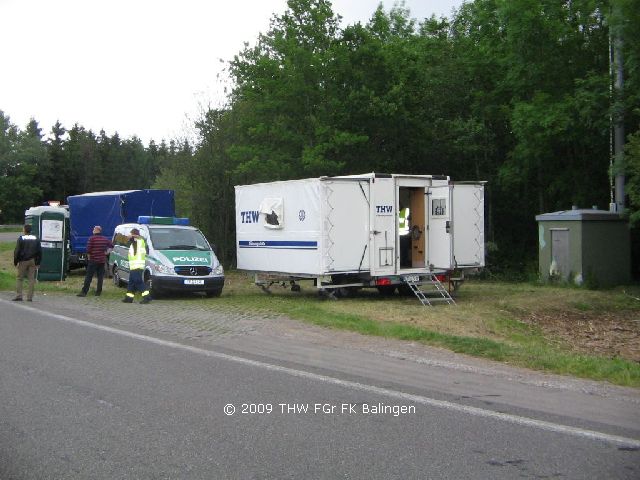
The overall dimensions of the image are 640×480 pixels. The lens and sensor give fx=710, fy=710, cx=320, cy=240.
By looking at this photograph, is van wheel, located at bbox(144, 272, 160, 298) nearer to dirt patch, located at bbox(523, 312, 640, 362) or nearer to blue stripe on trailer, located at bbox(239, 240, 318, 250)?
blue stripe on trailer, located at bbox(239, 240, 318, 250)

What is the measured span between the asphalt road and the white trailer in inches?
268

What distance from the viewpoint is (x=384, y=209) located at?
1647 cm

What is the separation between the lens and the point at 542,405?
6883mm

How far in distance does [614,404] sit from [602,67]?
807 inches

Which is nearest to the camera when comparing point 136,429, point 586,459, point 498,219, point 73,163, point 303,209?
point 586,459

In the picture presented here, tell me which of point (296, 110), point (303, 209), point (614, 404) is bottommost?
point (614, 404)

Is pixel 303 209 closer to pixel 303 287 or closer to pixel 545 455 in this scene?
pixel 303 287

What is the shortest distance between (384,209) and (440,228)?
1613 mm

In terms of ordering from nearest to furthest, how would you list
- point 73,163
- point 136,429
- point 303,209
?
point 136,429
point 303,209
point 73,163

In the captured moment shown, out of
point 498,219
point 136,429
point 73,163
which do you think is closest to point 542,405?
point 136,429

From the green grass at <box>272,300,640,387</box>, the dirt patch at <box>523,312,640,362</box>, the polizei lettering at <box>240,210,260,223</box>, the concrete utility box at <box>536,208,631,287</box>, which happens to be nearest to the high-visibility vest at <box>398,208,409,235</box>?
the polizei lettering at <box>240,210,260,223</box>

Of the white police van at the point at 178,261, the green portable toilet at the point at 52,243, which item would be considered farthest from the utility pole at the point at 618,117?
the green portable toilet at the point at 52,243

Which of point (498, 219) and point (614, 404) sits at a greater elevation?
point (498, 219)

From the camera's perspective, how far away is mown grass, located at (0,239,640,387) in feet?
30.6
